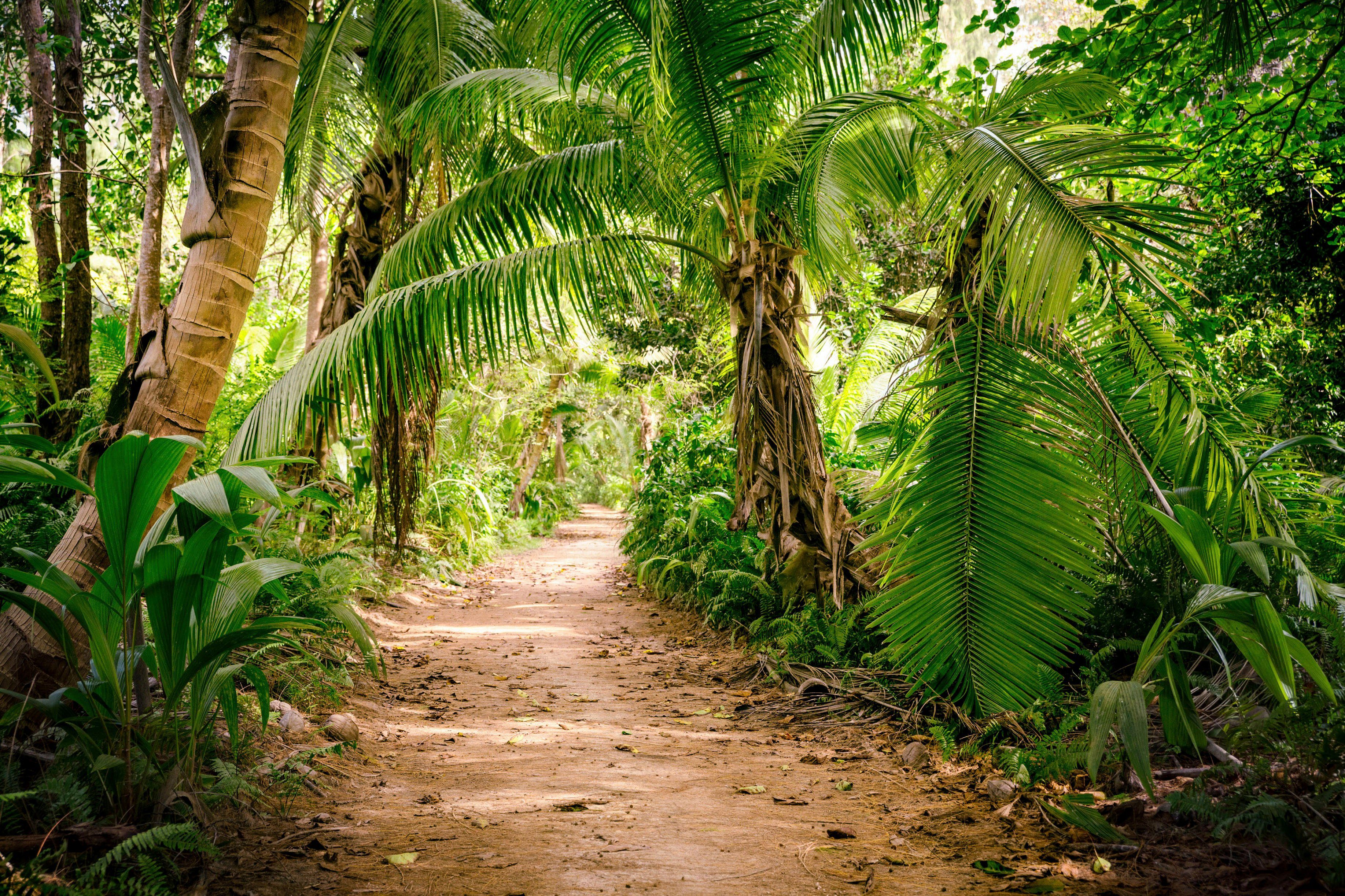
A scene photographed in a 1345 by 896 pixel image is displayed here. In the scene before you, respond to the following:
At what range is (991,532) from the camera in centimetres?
337

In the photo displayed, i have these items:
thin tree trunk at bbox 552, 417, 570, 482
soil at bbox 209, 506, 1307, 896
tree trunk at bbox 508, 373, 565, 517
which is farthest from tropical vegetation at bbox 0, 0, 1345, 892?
thin tree trunk at bbox 552, 417, 570, 482

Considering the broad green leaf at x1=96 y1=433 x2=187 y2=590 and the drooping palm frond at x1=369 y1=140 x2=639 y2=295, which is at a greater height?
the drooping palm frond at x1=369 y1=140 x2=639 y2=295

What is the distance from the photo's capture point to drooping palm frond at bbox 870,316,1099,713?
326 cm

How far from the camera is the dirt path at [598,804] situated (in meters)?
2.36

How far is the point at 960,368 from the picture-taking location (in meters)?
3.67

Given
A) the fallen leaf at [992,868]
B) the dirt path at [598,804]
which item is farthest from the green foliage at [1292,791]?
the dirt path at [598,804]

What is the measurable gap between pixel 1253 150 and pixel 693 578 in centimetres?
577

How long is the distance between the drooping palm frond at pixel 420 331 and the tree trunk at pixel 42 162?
3376 mm

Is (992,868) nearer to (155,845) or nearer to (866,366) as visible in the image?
(155,845)

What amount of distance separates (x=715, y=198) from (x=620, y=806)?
160 inches

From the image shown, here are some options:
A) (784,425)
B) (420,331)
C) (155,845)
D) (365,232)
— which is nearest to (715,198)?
(784,425)

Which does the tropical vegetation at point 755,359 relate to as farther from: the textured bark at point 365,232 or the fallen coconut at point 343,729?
the fallen coconut at point 343,729

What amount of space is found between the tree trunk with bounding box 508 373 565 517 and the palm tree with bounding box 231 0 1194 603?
37.6ft

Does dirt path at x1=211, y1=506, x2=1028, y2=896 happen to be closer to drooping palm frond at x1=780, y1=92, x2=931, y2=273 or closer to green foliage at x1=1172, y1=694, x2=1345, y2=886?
green foliage at x1=1172, y1=694, x2=1345, y2=886
